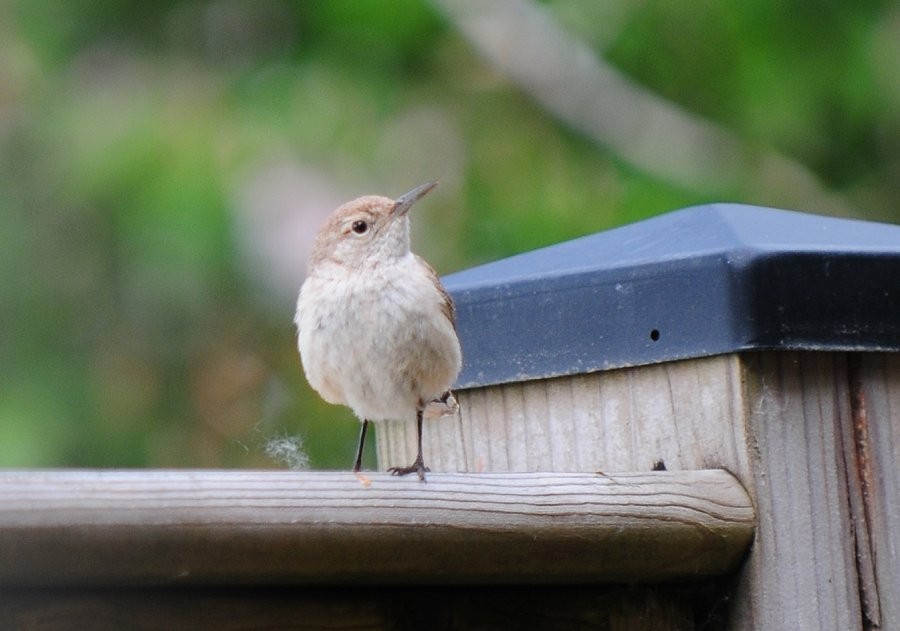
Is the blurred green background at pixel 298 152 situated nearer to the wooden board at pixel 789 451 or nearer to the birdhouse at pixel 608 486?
the birdhouse at pixel 608 486

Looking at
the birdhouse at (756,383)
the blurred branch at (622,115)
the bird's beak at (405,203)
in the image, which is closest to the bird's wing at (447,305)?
the birdhouse at (756,383)

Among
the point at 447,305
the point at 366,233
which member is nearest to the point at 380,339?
the point at 447,305

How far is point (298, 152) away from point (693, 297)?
10.9 feet

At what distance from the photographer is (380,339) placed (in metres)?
3.30

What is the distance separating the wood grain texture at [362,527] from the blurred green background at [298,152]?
321cm

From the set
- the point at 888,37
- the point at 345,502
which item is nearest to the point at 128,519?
the point at 345,502

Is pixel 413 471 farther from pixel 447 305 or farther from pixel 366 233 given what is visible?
pixel 366 233

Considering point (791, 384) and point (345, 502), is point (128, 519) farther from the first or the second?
point (791, 384)

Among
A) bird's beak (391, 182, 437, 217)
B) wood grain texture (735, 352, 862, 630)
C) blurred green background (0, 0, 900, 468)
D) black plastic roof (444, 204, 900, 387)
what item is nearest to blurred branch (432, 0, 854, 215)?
blurred green background (0, 0, 900, 468)

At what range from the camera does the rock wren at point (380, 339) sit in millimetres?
3205

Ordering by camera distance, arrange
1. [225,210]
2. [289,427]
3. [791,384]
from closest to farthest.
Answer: [791,384]
[225,210]
[289,427]

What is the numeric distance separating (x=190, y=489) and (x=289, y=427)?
3.83m

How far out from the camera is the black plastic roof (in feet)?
8.63

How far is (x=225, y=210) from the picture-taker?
5.40m
